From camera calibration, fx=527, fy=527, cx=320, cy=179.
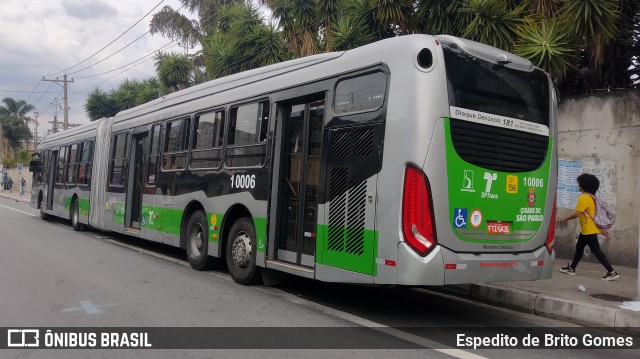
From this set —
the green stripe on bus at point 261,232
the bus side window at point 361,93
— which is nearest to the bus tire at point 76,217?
the green stripe on bus at point 261,232

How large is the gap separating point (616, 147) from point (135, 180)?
997 centimetres

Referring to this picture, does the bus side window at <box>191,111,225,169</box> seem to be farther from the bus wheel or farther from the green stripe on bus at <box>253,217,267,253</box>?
the green stripe on bus at <box>253,217,267,253</box>

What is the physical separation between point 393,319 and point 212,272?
3.94 meters

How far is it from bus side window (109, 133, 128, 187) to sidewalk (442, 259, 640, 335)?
26.8 feet

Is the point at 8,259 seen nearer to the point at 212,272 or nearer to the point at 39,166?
the point at 212,272

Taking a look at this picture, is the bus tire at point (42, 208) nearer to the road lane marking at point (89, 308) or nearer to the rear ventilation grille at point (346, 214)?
the road lane marking at point (89, 308)

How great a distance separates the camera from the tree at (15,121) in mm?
65062

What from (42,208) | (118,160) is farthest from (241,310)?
(42,208)

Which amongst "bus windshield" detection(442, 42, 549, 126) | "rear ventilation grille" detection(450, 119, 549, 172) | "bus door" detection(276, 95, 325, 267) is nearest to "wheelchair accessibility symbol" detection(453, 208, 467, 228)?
"rear ventilation grille" detection(450, 119, 549, 172)

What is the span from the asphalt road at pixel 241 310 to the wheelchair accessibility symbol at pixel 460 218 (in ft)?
3.92

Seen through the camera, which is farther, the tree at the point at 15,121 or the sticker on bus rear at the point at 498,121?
the tree at the point at 15,121

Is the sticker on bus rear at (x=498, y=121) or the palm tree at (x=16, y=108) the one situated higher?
the palm tree at (x=16, y=108)

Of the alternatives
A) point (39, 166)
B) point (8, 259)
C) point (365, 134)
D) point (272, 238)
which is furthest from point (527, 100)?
point (39, 166)

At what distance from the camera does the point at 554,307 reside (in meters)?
6.82
